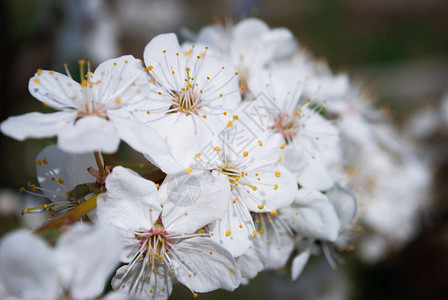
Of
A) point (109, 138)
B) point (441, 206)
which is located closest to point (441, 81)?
point (441, 206)

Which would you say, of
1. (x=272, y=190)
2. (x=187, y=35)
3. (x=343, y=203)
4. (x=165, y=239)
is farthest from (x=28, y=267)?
(x=187, y=35)

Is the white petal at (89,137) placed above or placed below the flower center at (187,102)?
above

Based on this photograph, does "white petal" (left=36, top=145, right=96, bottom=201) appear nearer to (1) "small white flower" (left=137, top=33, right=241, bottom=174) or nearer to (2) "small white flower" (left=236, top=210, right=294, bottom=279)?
(1) "small white flower" (left=137, top=33, right=241, bottom=174)

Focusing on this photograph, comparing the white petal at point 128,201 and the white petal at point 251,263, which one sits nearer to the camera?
the white petal at point 128,201

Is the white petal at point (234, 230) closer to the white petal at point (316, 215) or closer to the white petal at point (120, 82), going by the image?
the white petal at point (316, 215)

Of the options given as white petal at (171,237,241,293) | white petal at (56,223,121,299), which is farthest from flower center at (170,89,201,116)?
white petal at (56,223,121,299)

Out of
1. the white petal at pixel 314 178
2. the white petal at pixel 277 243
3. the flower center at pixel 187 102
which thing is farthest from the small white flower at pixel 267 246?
the flower center at pixel 187 102

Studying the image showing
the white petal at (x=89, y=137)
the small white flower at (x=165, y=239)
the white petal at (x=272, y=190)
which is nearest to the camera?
the white petal at (x=89, y=137)

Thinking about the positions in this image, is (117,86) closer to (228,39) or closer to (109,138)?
(109,138)
